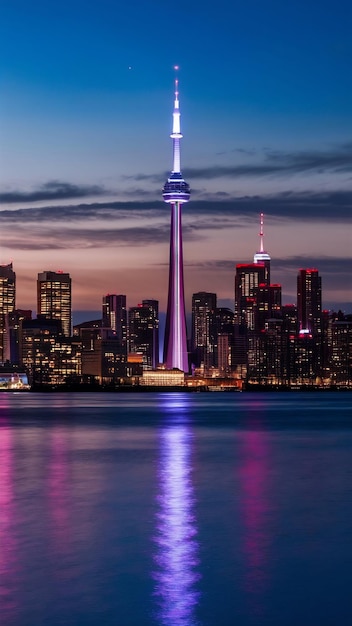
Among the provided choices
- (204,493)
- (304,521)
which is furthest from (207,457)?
(304,521)

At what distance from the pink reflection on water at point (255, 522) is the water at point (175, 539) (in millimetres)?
42

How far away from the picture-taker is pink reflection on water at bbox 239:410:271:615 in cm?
1941

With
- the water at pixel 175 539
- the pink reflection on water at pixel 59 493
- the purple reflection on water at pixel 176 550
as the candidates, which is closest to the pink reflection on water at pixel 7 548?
the water at pixel 175 539

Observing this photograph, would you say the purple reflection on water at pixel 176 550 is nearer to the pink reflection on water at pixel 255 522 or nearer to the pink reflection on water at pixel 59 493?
the pink reflection on water at pixel 255 522

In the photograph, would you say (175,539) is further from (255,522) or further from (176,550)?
(255,522)

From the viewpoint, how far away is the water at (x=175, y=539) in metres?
17.5

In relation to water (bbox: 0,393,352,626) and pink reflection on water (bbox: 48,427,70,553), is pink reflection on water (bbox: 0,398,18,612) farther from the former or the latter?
pink reflection on water (bbox: 48,427,70,553)

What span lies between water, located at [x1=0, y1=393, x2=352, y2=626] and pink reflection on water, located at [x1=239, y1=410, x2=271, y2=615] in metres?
0.04

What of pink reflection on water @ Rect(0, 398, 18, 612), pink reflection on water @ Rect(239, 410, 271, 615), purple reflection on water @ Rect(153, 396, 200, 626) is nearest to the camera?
purple reflection on water @ Rect(153, 396, 200, 626)

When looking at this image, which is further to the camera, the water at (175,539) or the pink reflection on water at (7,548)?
the pink reflection on water at (7,548)

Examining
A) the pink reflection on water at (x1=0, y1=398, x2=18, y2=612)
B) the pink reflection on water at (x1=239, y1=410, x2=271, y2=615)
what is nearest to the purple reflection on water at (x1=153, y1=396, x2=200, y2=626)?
the pink reflection on water at (x1=239, y1=410, x2=271, y2=615)

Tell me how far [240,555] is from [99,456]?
98.4 ft

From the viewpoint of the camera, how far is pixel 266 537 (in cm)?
2533

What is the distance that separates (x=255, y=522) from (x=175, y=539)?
12.5ft
